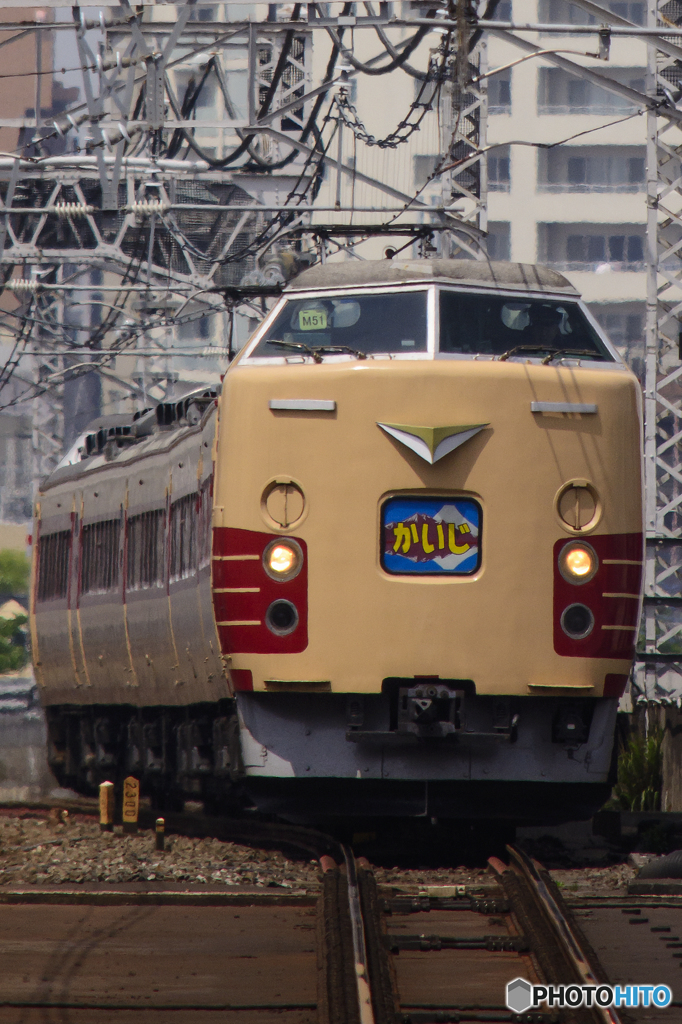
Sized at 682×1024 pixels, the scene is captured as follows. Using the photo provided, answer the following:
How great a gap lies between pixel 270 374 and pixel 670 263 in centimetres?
5549

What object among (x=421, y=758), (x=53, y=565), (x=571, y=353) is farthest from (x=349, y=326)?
(x=53, y=565)

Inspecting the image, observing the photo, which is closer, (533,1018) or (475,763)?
(533,1018)

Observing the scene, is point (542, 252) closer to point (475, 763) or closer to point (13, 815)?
point (13, 815)

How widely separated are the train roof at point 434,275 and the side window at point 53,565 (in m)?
6.21

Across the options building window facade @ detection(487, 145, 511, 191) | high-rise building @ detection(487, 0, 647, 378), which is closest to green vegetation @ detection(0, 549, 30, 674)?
high-rise building @ detection(487, 0, 647, 378)

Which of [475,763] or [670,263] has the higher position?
[670,263]

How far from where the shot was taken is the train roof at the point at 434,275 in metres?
10.1

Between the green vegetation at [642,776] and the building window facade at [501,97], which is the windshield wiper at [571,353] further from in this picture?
the building window facade at [501,97]

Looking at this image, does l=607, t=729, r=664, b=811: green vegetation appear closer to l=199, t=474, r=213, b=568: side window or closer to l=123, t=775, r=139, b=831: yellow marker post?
l=123, t=775, r=139, b=831: yellow marker post

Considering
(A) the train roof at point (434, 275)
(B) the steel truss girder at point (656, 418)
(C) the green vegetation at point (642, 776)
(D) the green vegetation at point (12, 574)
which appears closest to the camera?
(A) the train roof at point (434, 275)

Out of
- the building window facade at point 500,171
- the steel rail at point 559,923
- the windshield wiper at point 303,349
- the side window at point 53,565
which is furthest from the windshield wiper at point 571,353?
the building window facade at point 500,171

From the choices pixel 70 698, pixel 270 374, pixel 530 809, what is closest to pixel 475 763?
pixel 530 809

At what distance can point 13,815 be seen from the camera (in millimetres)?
14953

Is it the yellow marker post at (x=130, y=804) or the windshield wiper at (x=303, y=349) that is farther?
the yellow marker post at (x=130, y=804)
